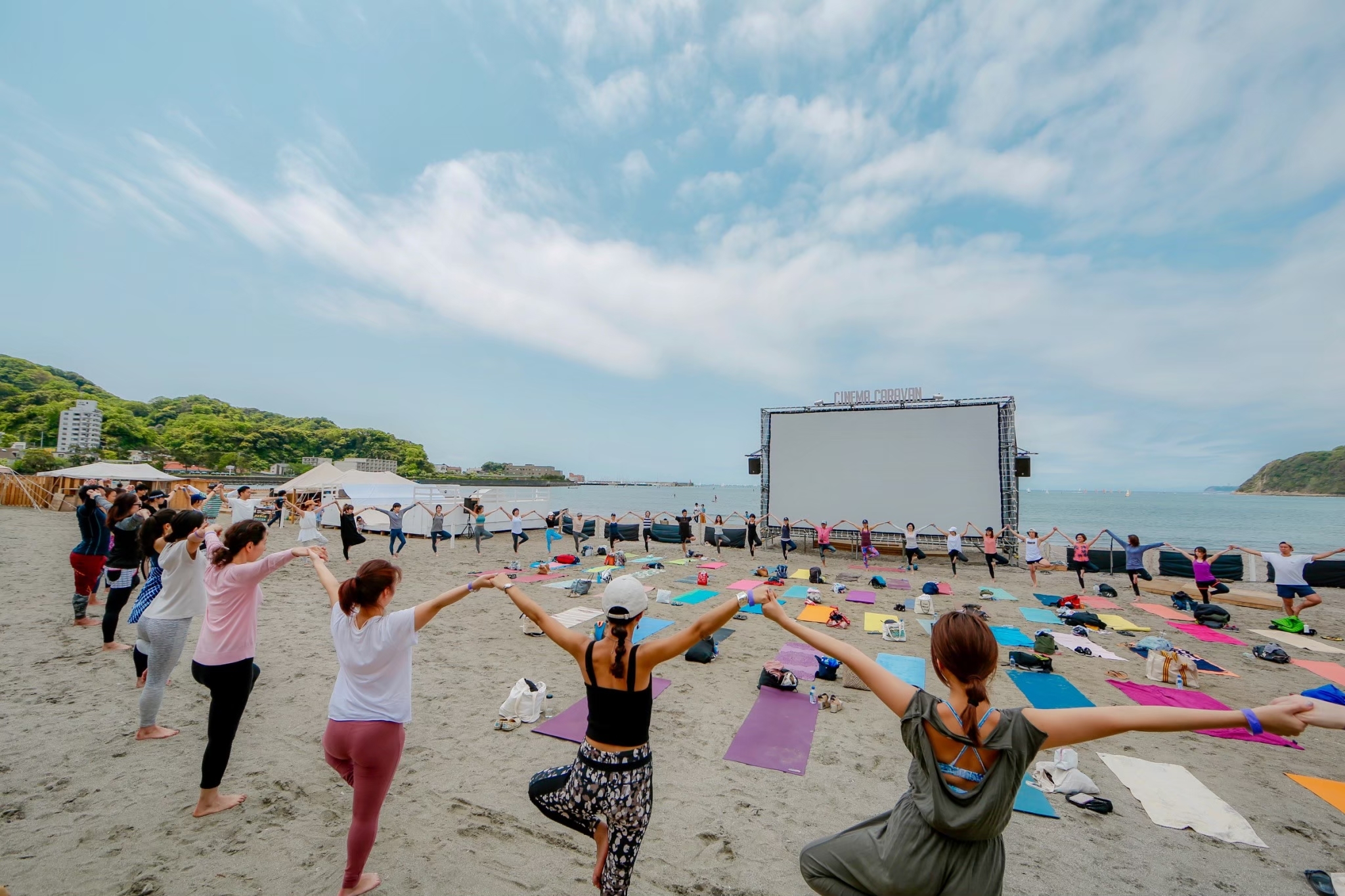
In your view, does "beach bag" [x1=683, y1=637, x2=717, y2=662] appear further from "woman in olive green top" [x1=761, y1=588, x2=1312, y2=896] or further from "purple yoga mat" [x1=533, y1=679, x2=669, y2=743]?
"woman in olive green top" [x1=761, y1=588, x2=1312, y2=896]

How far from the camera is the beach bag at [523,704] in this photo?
5.19m

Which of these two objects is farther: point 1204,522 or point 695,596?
point 1204,522

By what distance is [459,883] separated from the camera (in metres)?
3.04

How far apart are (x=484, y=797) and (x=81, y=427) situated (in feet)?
331

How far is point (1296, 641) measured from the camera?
9.12 m

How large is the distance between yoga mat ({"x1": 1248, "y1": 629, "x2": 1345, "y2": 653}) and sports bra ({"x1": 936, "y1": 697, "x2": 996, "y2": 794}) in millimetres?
12067

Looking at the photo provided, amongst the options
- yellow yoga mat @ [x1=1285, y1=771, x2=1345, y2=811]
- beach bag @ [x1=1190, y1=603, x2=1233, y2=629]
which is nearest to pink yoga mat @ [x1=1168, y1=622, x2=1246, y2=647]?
beach bag @ [x1=1190, y1=603, x2=1233, y2=629]

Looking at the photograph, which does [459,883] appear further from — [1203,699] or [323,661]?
[1203,699]

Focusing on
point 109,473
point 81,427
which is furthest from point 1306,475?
point 81,427

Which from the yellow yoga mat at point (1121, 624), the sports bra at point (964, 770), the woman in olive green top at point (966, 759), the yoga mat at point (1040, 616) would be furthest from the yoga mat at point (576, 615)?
the yellow yoga mat at point (1121, 624)

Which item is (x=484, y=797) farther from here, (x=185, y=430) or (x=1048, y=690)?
(x=185, y=430)

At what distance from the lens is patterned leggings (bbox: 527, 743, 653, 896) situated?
218 centimetres

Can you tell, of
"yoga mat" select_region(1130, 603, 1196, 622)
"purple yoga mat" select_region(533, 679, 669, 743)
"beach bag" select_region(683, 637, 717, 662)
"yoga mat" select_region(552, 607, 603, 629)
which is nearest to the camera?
"purple yoga mat" select_region(533, 679, 669, 743)

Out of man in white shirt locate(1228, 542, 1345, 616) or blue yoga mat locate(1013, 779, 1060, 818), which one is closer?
blue yoga mat locate(1013, 779, 1060, 818)
